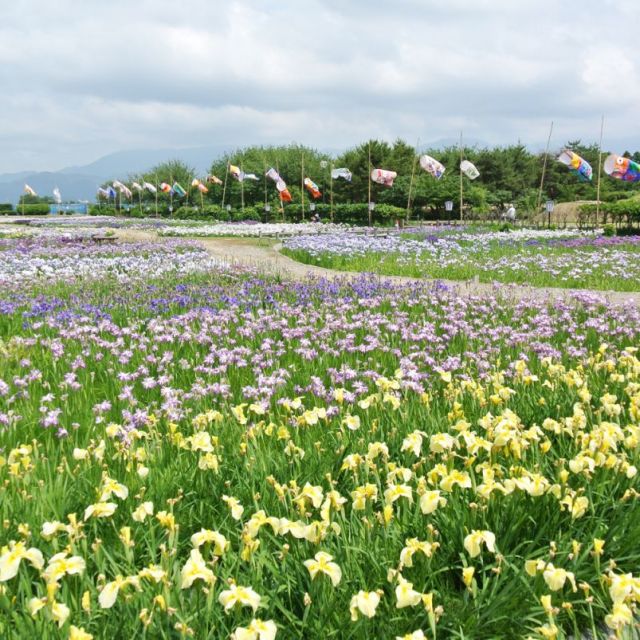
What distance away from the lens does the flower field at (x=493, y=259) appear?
1268 centimetres

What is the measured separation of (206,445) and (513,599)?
1532mm

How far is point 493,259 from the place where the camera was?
1566cm

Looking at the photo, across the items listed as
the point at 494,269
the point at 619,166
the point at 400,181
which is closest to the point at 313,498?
the point at 494,269

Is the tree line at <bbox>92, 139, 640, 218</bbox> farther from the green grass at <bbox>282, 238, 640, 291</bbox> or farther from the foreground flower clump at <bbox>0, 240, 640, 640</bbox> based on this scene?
the foreground flower clump at <bbox>0, 240, 640, 640</bbox>

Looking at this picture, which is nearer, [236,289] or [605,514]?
[605,514]

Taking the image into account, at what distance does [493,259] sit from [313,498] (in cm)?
1412

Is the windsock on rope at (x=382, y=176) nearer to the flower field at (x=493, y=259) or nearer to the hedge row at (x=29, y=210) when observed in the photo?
the flower field at (x=493, y=259)

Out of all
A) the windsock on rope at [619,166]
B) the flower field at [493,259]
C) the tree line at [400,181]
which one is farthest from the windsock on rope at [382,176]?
the flower field at [493,259]

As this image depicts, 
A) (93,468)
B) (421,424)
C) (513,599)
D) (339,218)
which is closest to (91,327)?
(93,468)

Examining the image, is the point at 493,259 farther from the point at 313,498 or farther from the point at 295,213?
the point at 295,213

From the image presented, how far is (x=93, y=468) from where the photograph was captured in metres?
3.18

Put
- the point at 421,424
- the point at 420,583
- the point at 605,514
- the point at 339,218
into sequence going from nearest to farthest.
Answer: the point at 420,583
the point at 605,514
the point at 421,424
the point at 339,218

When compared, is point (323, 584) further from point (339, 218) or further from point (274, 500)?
point (339, 218)

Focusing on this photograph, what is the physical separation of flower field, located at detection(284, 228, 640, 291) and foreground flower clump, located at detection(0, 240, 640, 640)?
7.07m
